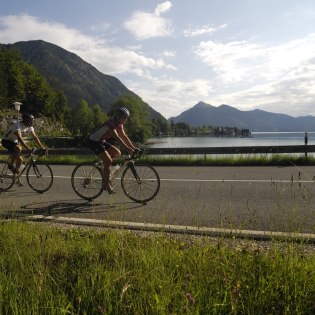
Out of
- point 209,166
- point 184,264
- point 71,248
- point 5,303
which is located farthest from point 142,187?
point 209,166

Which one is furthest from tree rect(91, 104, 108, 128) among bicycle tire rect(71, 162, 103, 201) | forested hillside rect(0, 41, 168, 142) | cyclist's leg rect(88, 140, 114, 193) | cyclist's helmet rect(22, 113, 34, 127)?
cyclist's leg rect(88, 140, 114, 193)

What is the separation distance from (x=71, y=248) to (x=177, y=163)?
1179 centimetres

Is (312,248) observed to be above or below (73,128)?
below

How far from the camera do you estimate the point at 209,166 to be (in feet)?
47.9

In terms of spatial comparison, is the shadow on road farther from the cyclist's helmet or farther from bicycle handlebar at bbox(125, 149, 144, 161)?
the cyclist's helmet

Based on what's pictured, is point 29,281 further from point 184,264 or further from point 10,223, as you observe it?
point 10,223

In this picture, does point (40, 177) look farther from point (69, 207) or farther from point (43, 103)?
point (43, 103)

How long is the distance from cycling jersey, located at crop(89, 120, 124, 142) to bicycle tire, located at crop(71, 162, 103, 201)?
0.73 meters

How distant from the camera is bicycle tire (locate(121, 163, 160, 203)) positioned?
7.72m

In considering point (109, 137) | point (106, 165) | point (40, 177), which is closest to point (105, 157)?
point (106, 165)

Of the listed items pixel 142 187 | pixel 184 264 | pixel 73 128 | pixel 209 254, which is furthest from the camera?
pixel 73 128

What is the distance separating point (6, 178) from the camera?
32.1 ft

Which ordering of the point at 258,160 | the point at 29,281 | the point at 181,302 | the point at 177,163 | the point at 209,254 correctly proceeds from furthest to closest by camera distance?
the point at 177,163 < the point at 258,160 < the point at 209,254 < the point at 29,281 < the point at 181,302

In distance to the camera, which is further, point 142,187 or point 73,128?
point 73,128
